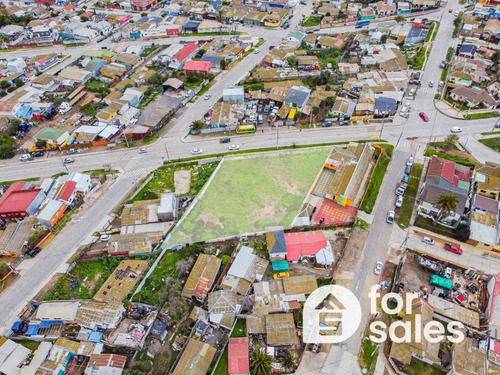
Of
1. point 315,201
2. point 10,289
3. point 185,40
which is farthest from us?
point 185,40

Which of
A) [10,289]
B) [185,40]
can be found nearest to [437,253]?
[10,289]

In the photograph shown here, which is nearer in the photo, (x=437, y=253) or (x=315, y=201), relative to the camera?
(x=437, y=253)

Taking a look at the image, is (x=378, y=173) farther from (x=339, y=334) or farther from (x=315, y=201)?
(x=339, y=334)

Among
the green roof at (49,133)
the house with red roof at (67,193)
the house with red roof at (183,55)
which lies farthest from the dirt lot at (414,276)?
the house with red roof at (183,55)

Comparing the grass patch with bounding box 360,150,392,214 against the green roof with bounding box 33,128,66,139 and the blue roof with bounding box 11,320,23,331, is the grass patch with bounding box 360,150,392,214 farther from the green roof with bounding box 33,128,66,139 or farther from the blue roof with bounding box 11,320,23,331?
the green roof with bounding box 33,128,66,139

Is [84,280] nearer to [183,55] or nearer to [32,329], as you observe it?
[32,329]

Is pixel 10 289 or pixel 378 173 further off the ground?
pixel 378 173

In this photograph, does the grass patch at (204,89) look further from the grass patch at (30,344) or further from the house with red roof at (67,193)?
the grass patch at (30,344)
